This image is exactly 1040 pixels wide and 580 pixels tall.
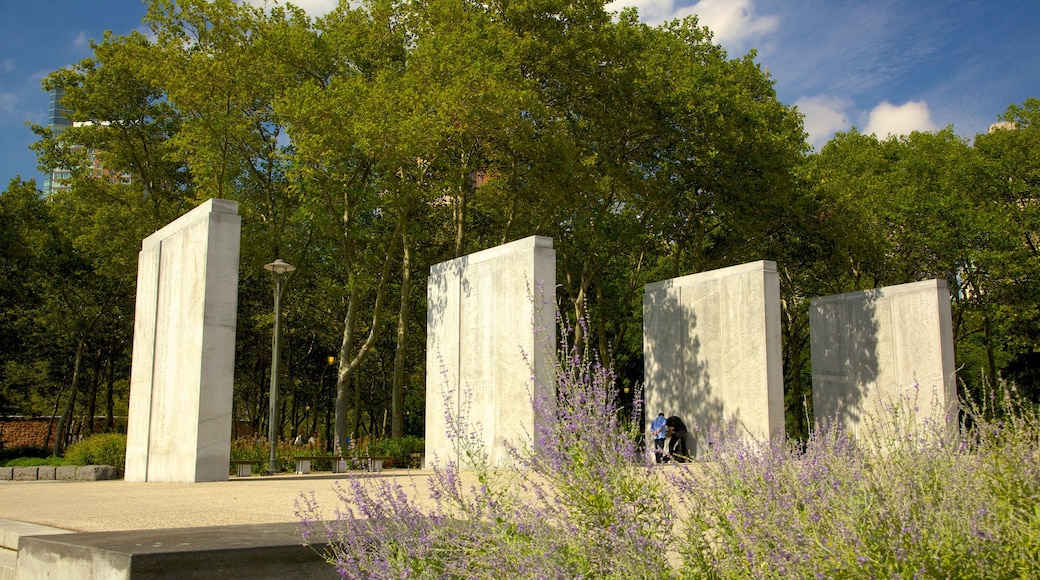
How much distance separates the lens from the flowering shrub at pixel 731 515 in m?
2.93

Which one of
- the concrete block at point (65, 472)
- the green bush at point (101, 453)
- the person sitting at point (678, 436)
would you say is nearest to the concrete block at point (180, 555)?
the concrete block at point (65, 472)

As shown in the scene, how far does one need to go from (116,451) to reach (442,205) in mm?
11172

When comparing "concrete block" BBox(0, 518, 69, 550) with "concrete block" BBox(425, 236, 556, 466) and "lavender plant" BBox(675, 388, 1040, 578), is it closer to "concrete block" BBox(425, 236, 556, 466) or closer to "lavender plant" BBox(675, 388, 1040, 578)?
"lavender plant" BBox(675, 388, 1040, 578)

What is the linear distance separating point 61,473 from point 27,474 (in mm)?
1003

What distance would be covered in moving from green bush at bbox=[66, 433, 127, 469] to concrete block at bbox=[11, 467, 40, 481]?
792 mm

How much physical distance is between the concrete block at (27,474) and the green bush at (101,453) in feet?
2.60

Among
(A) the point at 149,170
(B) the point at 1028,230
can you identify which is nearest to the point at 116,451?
(A) the point at 149,170

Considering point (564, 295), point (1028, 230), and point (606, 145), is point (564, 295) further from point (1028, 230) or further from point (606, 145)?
point (1028, 230)

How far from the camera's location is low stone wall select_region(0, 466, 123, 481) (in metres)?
14.8

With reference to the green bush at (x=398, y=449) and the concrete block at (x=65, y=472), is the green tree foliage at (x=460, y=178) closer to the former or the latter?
the green bush at (x=398, y=449)

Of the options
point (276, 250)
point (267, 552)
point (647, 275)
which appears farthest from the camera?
point (647, 275)

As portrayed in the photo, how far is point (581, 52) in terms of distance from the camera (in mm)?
19578

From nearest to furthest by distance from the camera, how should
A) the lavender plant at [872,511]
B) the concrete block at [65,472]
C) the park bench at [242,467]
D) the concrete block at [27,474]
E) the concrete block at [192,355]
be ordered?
the lavender plant at [872,511] → the concrete block at [192,355] → the concrete block at [65,472] → the park bench at [242,467] → the concrete block at [27,474]

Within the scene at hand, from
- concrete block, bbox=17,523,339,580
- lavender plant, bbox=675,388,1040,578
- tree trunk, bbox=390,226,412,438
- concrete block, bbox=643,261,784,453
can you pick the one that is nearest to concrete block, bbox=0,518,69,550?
concrete block, bbox=17,523,339,580
